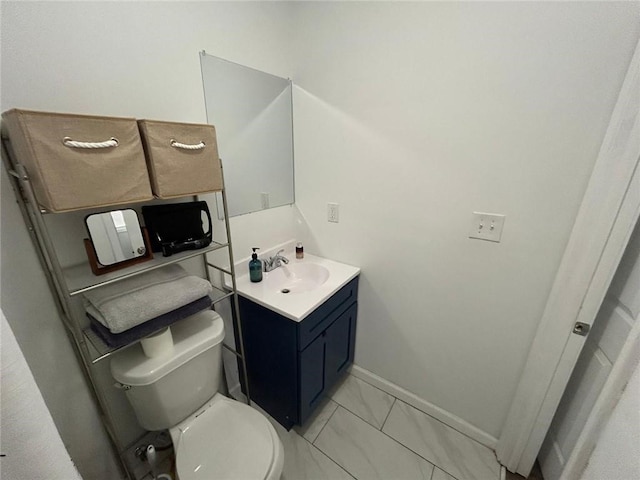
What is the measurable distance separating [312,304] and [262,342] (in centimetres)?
37

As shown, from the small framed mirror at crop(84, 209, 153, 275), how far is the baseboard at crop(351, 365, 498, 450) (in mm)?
1507

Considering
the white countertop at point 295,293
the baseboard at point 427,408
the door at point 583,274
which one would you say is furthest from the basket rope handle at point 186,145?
the baseboard at point 427,408

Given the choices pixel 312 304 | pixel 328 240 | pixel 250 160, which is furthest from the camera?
pixel 328 240

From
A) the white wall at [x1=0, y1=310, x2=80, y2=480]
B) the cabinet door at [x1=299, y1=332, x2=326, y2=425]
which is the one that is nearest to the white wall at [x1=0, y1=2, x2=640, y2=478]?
the cabinet door at [x1=299, y1=332, x2=326, y2=425]

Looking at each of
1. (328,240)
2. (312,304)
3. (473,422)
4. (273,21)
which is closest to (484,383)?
(473,422)

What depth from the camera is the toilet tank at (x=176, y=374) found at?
0.88m

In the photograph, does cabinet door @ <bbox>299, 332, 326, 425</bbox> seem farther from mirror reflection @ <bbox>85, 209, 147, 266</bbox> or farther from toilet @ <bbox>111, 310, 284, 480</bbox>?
mirror reflection @ <bbox>85, 209, 147, 266</bbox>

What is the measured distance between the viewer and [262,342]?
50.7 inches

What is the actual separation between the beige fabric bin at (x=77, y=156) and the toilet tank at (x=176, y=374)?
571 mm

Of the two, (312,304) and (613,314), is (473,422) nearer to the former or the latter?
(613,314)

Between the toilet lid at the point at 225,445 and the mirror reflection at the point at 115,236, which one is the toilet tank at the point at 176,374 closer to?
the toilet lid at the point at 225,445

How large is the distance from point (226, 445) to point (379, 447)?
0.83m

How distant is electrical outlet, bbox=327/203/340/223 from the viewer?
4.99 ft

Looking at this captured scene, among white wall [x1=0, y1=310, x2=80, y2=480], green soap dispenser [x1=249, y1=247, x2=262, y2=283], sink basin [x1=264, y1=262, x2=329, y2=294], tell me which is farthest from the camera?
sink basin [x1=264, y1=262, x2=329, y2=294]
